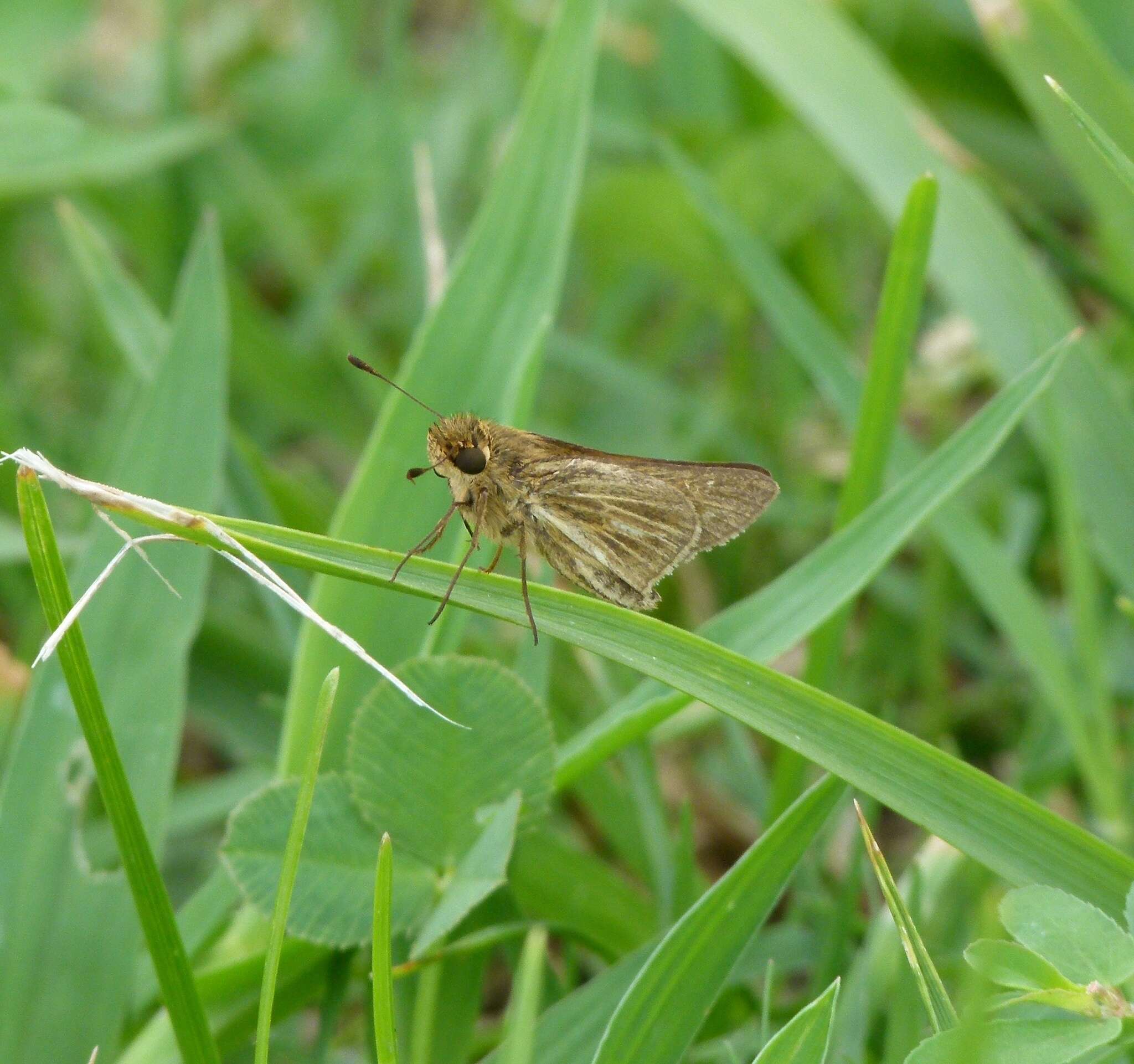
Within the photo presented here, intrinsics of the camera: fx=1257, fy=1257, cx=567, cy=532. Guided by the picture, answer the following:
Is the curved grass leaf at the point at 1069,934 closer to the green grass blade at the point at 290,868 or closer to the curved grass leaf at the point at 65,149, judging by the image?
the green grass blade at the point at 290,868

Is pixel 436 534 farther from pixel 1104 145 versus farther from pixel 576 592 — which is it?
pixel 1104 145

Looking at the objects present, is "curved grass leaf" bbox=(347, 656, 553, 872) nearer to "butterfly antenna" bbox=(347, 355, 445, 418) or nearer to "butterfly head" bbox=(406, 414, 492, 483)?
"butterfly head" bbox=(406, 414, 492, 483)

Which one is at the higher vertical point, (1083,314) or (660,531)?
(660,531)

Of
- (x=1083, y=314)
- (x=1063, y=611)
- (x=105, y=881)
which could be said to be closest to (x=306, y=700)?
(x=105, y=881)

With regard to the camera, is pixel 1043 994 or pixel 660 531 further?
pixel 660 531

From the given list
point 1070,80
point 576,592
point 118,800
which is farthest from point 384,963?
point 1070,80

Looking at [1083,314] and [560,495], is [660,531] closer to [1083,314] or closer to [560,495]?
[560,495]
